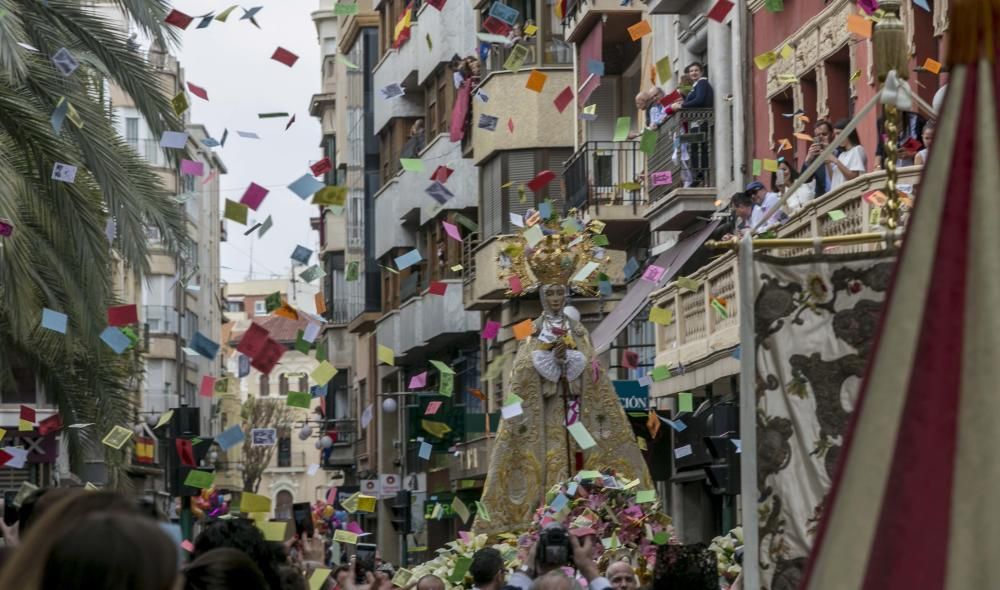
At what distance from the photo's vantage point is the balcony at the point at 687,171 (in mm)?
26406

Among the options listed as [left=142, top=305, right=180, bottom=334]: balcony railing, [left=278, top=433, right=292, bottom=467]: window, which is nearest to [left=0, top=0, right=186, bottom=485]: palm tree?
[left=142, top=305, right=180, bottom=334]: balcony railing

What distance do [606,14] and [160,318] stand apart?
4134 centimetres

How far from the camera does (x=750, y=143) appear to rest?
25.7m

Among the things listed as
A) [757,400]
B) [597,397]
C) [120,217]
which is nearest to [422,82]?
[597,397]

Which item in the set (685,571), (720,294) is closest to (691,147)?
(720,294)

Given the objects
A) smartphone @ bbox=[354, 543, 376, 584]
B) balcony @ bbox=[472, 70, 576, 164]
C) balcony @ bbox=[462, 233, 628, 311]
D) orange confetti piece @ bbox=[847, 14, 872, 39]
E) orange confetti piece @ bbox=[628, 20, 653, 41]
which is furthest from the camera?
balcony @ bbox=[472, 70, 576, 164]

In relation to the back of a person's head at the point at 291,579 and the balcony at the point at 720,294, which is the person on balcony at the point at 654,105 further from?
the back of a person's head at the point at 291,579

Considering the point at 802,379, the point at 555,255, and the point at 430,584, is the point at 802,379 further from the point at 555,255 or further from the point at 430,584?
the point at 555,255

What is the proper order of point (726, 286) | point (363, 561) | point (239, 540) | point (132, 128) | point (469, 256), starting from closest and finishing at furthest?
1. point (239, 540)
2. point (363, 561)
3. point (726, 286)
4. point (469, 256)
5. point (132, 128)

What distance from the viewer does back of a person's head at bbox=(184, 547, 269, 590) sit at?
523 centimetres

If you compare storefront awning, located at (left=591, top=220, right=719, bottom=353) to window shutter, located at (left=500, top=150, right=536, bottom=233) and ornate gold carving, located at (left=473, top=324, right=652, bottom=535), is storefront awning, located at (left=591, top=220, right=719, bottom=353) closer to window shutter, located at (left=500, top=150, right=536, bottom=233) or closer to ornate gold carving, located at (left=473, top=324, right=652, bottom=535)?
window shutter, located at (left=500, top=150, right=536, bottom=233)

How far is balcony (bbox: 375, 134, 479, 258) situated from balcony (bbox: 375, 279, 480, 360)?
144 centimetres

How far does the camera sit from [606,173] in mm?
31016

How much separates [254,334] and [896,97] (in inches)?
358
